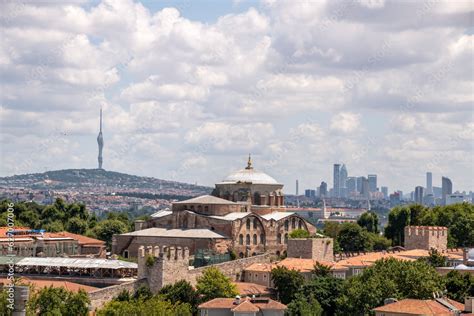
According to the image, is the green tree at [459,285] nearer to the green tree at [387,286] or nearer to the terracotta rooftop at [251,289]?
the green tree at [387,286]

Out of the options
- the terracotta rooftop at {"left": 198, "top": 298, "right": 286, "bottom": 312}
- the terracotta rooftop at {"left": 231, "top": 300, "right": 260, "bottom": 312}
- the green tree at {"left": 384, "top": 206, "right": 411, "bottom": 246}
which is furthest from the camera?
the green tree at {"left": 384, "top": 206, "right": 411, "bottom": 246}

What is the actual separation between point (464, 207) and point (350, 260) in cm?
2227

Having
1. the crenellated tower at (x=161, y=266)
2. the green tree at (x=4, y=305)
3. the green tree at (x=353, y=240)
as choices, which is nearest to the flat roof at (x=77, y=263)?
the crenellated tower at (x=161, y=266)

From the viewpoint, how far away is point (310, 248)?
197 feet

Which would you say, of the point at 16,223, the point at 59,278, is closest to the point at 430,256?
the point at 59,278

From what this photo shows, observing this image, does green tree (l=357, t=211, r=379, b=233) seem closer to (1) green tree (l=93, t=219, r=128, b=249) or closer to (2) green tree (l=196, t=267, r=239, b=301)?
(1) green tree (l=93, t=219, r=128, b=249)

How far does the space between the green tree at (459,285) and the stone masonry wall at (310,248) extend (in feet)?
30.4

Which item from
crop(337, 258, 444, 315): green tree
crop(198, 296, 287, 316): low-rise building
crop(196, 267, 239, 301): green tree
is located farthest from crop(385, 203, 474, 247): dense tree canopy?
crop(198, 296, 287, 316): low-rise building

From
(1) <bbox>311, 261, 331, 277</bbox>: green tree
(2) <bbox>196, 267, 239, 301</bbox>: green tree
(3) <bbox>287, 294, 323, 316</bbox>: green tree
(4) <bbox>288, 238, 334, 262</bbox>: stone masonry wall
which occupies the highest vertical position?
(4) <bbox>288, 238, 334, 262</bbox>: stone masonry wall

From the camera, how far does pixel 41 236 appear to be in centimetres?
6394

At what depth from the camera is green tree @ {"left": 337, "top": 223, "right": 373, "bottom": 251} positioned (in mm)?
70562

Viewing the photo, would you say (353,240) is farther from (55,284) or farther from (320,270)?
(55,284)

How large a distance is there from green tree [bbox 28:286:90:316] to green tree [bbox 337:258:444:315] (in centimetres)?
1198

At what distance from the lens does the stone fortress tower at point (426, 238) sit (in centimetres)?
6544
